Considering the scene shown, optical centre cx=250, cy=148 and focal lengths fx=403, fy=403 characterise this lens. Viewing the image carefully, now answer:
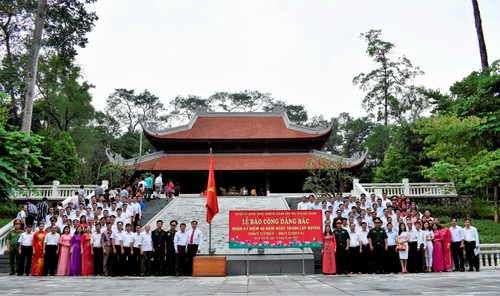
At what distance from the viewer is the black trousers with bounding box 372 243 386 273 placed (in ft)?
30.1

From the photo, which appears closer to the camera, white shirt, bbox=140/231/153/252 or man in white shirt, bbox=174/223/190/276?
man in white shirt, bbox=174/223/190/276

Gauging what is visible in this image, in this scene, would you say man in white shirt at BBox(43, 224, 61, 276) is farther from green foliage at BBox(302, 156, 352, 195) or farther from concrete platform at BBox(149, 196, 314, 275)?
green foliage at BBox(302, 156, 352, 195)

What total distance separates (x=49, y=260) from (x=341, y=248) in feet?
22.3

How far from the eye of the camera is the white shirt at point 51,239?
30.7 feet

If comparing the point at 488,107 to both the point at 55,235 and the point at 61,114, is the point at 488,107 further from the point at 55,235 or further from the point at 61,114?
the point at 61,114

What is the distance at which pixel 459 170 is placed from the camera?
14.2 metres

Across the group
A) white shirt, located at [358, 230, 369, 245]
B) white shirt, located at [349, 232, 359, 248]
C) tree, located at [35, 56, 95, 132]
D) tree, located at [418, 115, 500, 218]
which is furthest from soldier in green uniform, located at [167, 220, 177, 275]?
tree, located at [35, 56, 95, 132]

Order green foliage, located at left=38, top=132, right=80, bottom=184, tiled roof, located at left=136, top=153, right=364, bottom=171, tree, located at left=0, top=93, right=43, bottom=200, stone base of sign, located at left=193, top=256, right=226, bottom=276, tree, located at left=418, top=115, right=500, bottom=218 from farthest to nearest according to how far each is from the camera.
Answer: green foliage, located at left=38, top=132, right=80, bottom=184
tiled roof, located at left=136, top=153, right=364, bottom=171
tree, located at left=418, top=115, right=500, bottom=218
stone base of sign, located at left=193, top=256, right=226, bottom=276
tree, located at left=0, top=93, right=43, bottom=200

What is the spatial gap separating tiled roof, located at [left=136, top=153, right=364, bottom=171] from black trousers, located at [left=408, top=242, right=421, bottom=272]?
1471cm

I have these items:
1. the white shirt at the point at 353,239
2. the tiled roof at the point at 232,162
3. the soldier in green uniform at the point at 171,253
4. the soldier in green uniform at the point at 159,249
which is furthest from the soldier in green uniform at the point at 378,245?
the tiled roof at the point at 232,162

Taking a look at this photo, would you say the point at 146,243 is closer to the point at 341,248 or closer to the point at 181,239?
the point at 181,239

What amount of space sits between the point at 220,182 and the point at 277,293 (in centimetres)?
2054

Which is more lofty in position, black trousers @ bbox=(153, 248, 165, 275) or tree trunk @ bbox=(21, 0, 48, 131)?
tree trunk @ bbox=(21, 0, 48, 131)

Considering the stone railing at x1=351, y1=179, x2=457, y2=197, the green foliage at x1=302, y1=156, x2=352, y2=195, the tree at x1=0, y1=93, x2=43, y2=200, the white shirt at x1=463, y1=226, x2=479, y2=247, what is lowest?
the white shirt at x1=463, y1=226, x2=479, y2=247
